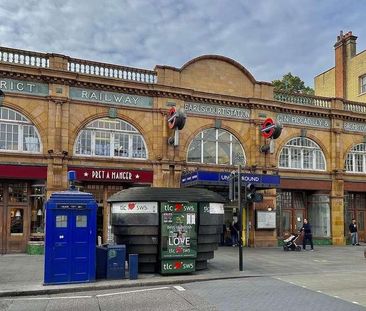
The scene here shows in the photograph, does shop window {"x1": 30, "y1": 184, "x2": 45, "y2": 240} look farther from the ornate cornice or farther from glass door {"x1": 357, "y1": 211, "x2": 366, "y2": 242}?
glass door {"x1": 357, "y1": 211, "x2": 366, "y2": 242}

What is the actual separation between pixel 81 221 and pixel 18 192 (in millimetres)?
9608

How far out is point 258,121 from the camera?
26.0 metres

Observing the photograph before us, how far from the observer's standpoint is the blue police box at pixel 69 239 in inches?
486

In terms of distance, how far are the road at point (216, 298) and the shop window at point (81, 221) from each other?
6.28 ft

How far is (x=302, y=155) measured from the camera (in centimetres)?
2769

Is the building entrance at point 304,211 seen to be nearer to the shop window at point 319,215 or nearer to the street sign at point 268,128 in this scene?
the shop window at point 319,215

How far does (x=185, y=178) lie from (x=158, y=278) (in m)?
9.72

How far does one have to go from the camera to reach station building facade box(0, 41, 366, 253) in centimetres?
2078

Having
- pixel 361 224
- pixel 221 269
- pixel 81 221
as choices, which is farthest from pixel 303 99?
pixel 81 221

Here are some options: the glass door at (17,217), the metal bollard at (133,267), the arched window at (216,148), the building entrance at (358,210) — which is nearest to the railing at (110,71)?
the arched window at (216,148)

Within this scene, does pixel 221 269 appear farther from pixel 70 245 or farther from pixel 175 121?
pixel 175 121

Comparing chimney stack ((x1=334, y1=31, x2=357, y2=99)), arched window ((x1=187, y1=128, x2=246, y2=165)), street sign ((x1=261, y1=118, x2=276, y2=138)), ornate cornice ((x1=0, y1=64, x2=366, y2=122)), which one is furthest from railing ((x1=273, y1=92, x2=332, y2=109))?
chimney stack ((x1=334, y1=31, x2=357, y2=99))

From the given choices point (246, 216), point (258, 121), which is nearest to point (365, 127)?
point (258, 121)

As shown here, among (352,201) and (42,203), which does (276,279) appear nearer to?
(42,203)
